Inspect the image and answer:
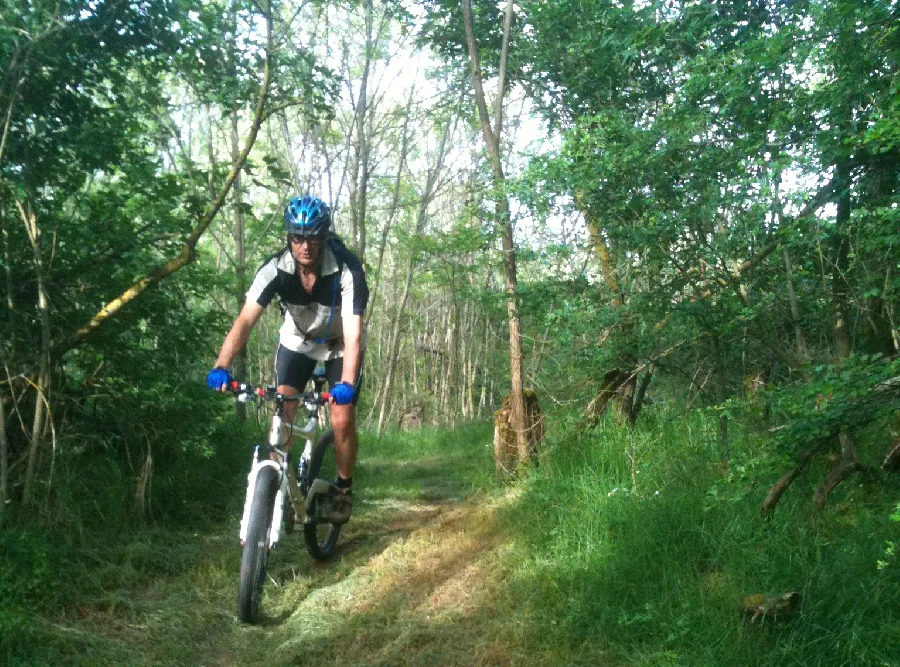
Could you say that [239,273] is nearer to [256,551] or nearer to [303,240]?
[303,240]

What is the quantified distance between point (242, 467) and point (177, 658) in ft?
9.17

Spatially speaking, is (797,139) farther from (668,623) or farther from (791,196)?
(668,623)

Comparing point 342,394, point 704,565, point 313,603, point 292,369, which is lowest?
point 313,603

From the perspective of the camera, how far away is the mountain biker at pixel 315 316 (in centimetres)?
387

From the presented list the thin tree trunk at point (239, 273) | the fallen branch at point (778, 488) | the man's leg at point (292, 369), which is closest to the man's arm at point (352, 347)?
the man's leg at point (292, 369)

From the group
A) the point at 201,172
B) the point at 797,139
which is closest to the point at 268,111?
the point at 201,172

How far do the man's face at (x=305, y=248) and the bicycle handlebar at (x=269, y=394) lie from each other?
2.36ft

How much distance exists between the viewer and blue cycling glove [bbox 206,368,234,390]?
3.50 m

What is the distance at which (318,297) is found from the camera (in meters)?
4.20

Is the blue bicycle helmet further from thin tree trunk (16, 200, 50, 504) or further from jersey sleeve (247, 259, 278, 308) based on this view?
thin tree trunk (16, 200, 50, 504)

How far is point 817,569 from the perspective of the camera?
2934 millimetres

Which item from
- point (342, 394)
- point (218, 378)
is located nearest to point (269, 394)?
point (218, 378)

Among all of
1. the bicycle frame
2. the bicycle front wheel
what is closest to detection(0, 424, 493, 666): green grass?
the bicycle front wheel

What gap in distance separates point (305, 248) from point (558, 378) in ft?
8.11
